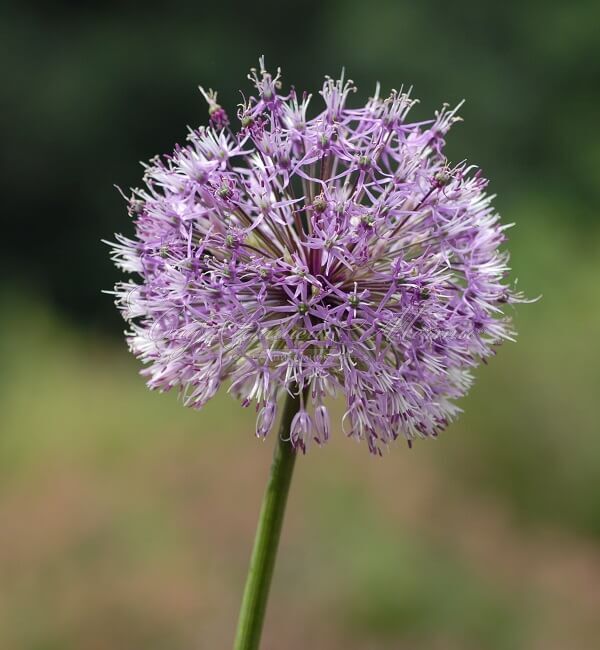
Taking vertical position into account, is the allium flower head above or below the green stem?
above

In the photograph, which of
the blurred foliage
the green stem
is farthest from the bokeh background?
the green stem

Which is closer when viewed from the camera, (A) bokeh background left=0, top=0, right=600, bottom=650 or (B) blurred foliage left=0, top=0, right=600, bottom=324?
(A) bokeh background left=0, top=0, right=600, bottom=650

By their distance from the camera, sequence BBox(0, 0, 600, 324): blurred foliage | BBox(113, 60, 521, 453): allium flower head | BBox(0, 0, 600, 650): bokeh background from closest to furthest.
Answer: BBox(113, 60, 521, 453): allium flower head → BBox(0, 0, 600, 650): bokeh background → BBox(0, 0, 600, 324): blurred foliage

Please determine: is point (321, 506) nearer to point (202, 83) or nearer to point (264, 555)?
point (264, 555)

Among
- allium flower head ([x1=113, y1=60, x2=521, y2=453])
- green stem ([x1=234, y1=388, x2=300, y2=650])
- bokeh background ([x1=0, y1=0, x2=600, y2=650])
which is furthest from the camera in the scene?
bokeh background ([x1=0, y1=0, x2=600, y2=650])

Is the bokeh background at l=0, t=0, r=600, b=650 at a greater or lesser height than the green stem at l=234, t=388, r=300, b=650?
greater

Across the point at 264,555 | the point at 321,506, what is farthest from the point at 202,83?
the point at 264,555

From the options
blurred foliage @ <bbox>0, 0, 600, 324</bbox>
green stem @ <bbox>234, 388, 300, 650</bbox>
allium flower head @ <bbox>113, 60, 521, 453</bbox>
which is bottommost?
green stem @ <bbox>234, 388, 300, 650</bbox>

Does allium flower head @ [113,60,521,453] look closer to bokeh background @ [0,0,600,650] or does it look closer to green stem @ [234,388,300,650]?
green stem @ [234,388,300,650]

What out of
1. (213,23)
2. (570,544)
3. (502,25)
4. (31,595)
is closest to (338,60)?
(213,23)
